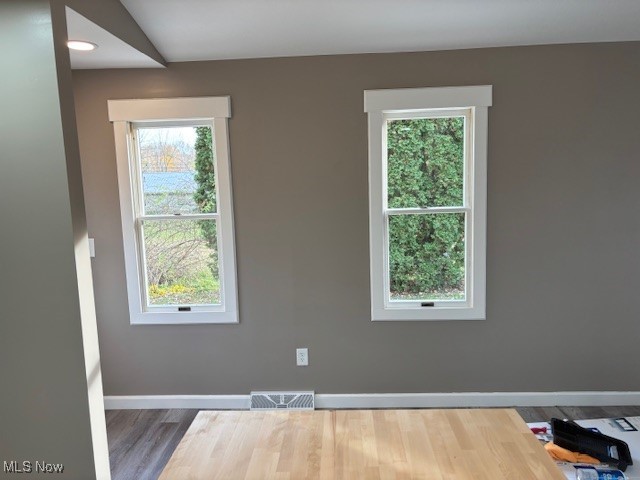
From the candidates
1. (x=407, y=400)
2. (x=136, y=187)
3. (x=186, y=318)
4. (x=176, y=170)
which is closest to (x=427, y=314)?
(x=407, y=400)

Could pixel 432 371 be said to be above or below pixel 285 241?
below

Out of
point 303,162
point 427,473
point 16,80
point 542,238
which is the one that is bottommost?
point 427,473

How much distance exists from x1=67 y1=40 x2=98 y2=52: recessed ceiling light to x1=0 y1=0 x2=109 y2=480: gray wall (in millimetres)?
605

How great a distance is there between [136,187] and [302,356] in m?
1.63

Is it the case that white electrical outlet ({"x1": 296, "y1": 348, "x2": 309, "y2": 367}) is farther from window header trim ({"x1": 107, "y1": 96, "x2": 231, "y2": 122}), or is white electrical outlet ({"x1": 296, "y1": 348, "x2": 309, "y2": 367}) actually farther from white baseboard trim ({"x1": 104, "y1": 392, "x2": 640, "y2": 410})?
window header trim ({"x1": 107, "y1": 96, "x2": 231, "y2": 122})

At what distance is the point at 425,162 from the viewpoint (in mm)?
2809

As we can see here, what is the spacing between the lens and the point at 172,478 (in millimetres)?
1471

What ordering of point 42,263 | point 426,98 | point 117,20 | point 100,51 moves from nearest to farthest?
point 42,263 → point 117,20 → point 100,51 → point 426,98

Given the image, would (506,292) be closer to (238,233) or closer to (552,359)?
(552,359)

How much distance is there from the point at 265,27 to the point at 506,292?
7.39ft

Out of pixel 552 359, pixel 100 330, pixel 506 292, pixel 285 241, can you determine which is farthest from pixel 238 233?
pixel 552 359

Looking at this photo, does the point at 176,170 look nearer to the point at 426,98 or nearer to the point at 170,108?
the point at 170,108

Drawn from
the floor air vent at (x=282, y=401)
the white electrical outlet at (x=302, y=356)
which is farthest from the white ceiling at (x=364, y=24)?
the floor air vent at (x=282, y=401)
